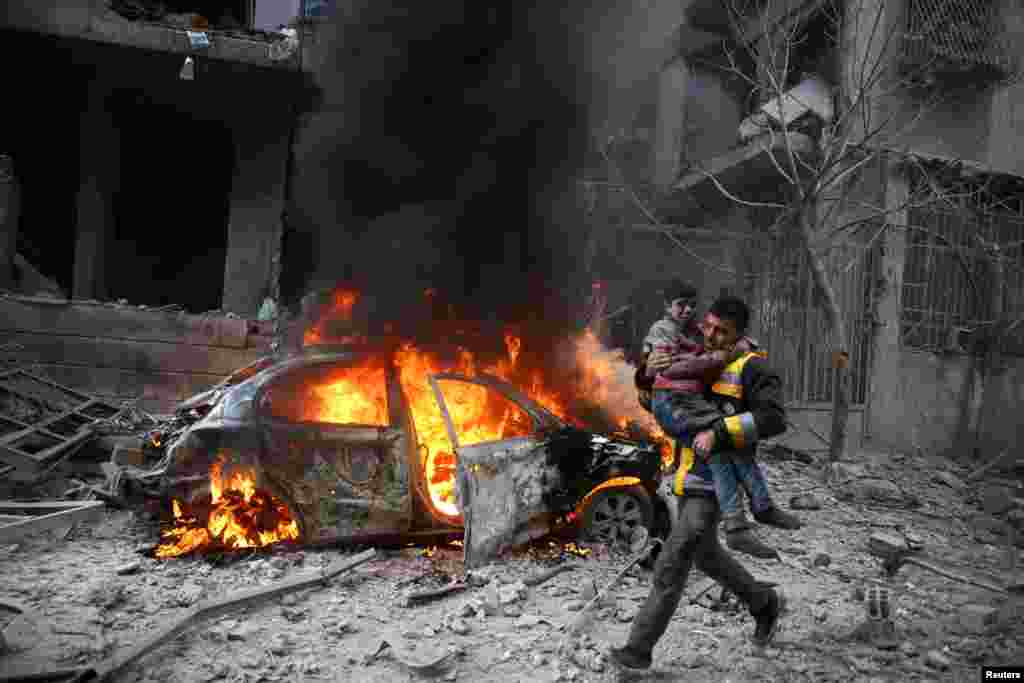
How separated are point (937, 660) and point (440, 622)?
107 inches

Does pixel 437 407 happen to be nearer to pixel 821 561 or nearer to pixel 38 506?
pixel 38 506

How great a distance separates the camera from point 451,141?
8859mm

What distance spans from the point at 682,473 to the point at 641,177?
10238 millimetres

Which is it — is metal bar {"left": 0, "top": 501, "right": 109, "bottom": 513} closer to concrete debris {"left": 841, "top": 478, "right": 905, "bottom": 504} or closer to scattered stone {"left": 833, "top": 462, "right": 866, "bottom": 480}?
concrete debris {"left": 841, "top": 478, "right": 905, "bottom": 504}

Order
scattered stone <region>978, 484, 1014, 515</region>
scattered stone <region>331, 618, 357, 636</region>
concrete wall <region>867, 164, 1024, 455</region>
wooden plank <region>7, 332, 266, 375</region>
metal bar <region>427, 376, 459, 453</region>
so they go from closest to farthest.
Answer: scattered stone <region>331, 618, 357, 636</region>
metal bar <region>427, 376, 459, 453</region>
scattered stone <region>978, 484, 1014, 515</region>
wooden plank <region>7, 332, 266, 375</region>
concrete wall <region>867, 164, 1024, 455</region>

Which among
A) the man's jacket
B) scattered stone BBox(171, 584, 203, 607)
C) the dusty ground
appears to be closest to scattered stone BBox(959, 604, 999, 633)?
the dusty ground

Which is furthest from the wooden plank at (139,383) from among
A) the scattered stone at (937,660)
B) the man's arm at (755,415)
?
the scattered stone at (937,660)

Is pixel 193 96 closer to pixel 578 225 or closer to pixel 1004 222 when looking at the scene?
pixel 578 225

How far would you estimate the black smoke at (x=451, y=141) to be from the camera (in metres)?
8.41

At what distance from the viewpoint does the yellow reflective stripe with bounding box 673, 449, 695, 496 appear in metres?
3.50

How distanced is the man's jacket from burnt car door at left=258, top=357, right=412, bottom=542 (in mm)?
2224

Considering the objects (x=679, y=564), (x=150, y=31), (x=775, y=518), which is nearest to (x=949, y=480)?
(x=775, y=518)

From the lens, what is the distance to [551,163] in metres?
9.54

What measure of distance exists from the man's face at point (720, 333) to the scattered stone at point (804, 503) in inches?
167
